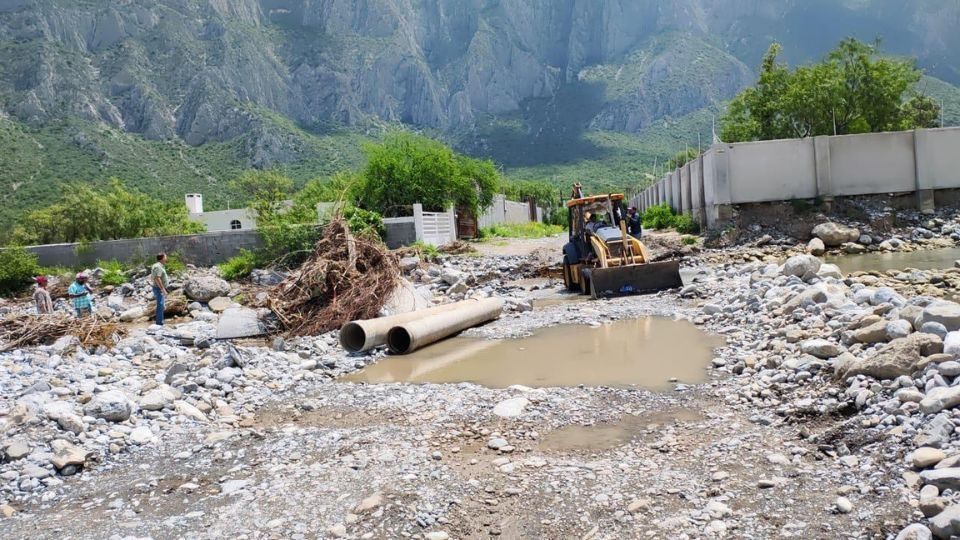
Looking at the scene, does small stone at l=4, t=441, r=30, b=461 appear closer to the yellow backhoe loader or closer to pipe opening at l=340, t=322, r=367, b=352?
pipe opening at l=340, t=322, r=367, b=352

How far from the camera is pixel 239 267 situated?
1933 cm

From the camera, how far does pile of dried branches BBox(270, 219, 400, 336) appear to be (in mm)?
11438

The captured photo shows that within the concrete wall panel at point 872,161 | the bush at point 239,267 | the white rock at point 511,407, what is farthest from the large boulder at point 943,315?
the concrete wall panel at point 872,161

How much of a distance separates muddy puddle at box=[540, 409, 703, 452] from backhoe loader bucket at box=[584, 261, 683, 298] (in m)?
7.89

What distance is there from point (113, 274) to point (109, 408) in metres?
16.4

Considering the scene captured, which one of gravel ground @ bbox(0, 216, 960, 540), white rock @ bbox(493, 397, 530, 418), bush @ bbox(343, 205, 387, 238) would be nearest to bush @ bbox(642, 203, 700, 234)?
bush @ bbox(343, 205, 387, 238)

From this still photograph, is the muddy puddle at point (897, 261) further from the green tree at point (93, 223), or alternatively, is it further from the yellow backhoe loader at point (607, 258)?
the green tree at point (93, 223)

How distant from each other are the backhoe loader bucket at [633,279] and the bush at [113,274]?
15.4m

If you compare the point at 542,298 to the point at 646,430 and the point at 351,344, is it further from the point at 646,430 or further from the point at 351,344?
the point at 646,430

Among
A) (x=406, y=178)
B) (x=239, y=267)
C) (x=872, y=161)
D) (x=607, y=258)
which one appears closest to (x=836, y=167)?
(x=872, y=161)

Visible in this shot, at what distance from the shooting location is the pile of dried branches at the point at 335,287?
37.5 feet

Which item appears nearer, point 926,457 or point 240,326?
point 926,457

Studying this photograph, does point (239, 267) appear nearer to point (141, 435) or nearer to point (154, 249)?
point (154, 249)

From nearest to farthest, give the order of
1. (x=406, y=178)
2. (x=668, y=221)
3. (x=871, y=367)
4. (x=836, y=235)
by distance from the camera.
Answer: (x=871, y=367), (x=836, y=235), (x=406, y=178), (x=668, y=221)
